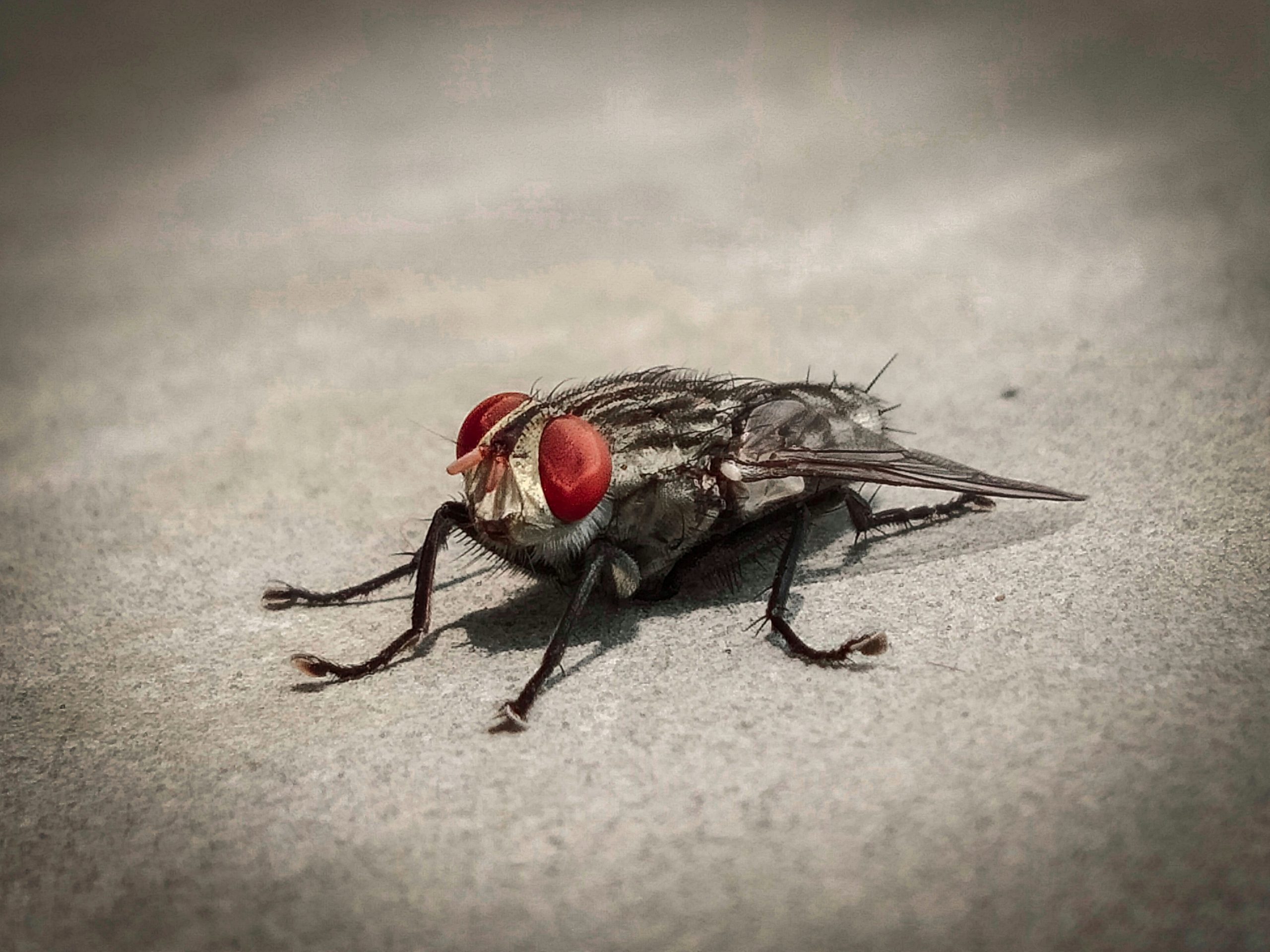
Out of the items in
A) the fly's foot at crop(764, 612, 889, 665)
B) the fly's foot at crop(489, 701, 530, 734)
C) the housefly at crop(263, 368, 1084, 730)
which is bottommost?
the fly's foot at crop(489, 701, 530, 734)

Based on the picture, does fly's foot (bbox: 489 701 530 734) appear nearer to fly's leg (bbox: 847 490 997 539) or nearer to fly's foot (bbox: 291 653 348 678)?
fly's foot (bbox: 291 653 348 678)

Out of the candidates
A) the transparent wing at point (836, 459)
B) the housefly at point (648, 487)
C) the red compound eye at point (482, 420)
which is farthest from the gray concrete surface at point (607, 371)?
the red compound eye at point (482, 420)

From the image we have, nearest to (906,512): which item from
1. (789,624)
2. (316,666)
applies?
(789,624)

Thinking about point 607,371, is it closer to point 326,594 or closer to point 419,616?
point 326,594

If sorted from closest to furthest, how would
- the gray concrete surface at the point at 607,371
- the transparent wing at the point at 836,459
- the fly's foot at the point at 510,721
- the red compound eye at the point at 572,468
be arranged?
the gray concrete surface at the point at 607,371 < the fly's foot at the point at 510,721 < the red compound eye at the point at 572,468 < the transparent wing at the point at 836,459

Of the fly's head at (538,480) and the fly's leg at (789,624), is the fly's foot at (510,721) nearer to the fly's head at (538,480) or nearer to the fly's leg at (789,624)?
the fly's head at (538,480)

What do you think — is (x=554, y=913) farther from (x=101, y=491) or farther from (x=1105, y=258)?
(x=1105, y=258)

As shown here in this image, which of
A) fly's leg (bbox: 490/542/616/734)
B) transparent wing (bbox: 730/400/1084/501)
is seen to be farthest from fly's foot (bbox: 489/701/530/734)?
transparent wing (bbox: 730/400/1084/501)

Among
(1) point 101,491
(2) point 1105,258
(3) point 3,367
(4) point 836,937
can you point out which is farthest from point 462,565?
(2) point 1105,258
